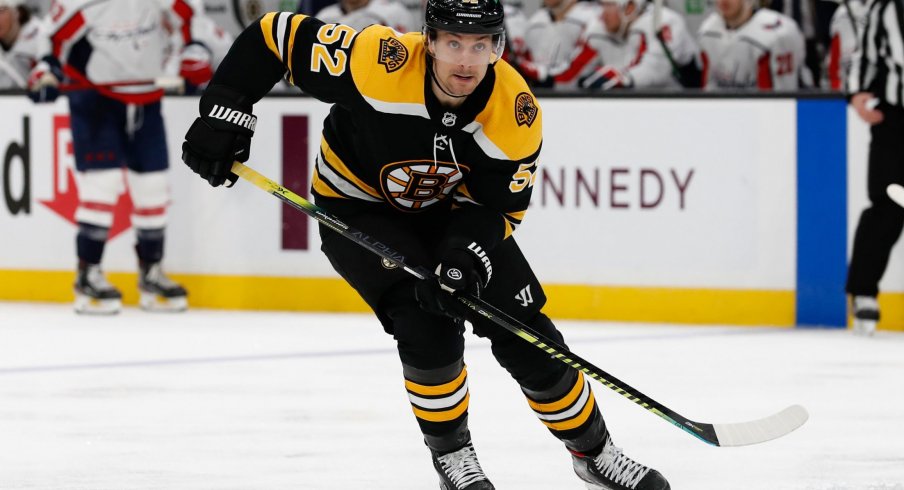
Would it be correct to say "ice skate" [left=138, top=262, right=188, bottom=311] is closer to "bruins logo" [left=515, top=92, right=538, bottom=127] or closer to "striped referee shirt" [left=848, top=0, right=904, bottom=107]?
"striped referee shirt" [left=848, top=0, right=904, bottom=107]

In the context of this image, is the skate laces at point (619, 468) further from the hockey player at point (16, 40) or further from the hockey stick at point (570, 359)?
the hockey player at point (16, 40)

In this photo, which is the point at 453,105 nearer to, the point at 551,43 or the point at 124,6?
the point at 124,6

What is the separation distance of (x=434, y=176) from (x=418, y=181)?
0.03 m

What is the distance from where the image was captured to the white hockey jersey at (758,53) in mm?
6336

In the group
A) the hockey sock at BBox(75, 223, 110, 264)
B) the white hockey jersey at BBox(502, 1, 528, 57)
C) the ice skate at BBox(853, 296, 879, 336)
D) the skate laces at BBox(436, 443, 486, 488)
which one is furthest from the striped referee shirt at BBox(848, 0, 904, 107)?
the skate laces at BBox(436, 443, 486, 488)

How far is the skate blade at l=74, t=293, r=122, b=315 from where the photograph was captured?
19.5 ft

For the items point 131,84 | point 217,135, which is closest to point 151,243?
point 131,84

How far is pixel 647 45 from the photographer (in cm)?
635

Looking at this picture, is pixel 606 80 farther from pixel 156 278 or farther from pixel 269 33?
pixel 269 33

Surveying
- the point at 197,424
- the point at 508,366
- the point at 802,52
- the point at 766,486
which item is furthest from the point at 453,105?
the point at 802,52

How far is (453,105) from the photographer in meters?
2.89

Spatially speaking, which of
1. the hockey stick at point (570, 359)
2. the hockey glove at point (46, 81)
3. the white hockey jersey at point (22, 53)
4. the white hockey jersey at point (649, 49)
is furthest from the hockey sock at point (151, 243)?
the hockey stick at point (570, 359)

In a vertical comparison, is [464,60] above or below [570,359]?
above

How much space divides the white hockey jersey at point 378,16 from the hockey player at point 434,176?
12.1 ft
